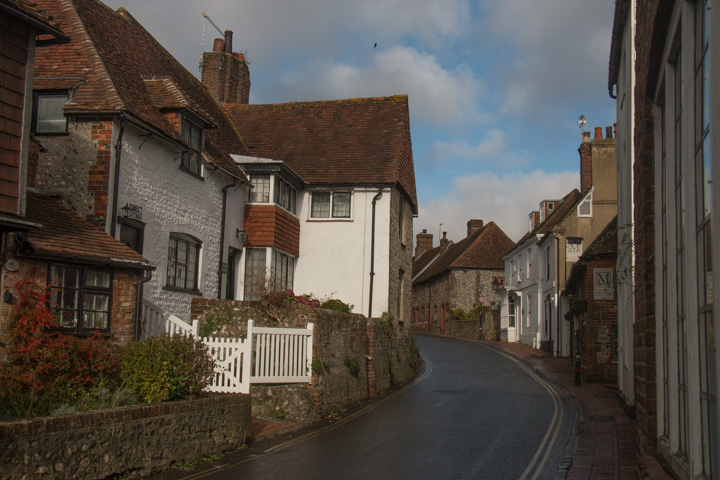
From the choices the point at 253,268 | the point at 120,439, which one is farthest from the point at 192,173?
the point at 120,439

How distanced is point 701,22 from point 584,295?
18818mm

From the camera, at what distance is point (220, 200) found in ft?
65.5

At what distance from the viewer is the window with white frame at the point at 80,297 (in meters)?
11.9

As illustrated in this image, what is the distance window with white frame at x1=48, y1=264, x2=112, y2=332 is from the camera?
1190cm

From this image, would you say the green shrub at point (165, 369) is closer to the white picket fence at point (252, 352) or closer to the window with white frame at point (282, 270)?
the white picket fence at point (252, 352)

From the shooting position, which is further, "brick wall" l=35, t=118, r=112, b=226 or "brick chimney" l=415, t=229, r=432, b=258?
"brick chimney" l=415, t=229, r=432, b=258

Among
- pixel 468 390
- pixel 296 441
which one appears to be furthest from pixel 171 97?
pixel 468 390

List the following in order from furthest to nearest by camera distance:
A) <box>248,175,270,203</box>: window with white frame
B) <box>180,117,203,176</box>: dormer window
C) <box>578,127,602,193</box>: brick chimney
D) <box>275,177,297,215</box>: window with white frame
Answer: <box>578,127,602,193</box>: brick chimney, <box>275,177,297,215</box>: window with white frame, <box>248,175,270,203</box>: window with white frame, <box>180,117,203,176</box>: dormer window

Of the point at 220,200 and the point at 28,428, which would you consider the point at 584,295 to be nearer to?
the point at 220,200

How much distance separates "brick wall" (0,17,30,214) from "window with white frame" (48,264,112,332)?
57.2 inches

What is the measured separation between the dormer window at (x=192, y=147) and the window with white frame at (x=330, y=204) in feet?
21.7

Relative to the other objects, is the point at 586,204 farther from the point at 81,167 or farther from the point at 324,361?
the point at 81,167

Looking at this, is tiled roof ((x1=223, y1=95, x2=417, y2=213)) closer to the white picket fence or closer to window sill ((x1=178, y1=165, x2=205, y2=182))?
window sill ((x1=178, y1=165, x2=205, y2=182))

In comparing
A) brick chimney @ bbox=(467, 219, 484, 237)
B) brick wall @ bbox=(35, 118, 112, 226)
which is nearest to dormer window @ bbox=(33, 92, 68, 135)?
brick wall @ bbox=(35, 118, 112, 226)
